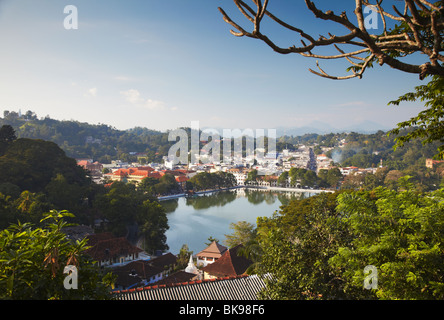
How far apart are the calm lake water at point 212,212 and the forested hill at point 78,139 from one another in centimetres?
2568

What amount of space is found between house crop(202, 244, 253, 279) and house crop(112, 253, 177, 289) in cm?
167

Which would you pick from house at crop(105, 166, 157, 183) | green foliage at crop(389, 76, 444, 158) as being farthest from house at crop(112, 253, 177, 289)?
house at crop(105, 166, 157, 183)

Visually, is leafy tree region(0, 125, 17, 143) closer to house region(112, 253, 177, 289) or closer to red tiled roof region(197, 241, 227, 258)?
house region(112, 253, 177, 289)

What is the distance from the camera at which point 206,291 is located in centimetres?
437

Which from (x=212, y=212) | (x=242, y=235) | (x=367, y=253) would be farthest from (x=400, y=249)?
(x=212, y=212)

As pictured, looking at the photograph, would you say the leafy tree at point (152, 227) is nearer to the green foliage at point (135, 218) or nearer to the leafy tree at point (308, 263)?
the green foliage at point (135, 218)

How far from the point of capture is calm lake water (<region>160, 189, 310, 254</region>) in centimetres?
1449

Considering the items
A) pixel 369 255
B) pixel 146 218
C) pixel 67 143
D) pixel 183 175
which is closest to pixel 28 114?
pixel 67 143

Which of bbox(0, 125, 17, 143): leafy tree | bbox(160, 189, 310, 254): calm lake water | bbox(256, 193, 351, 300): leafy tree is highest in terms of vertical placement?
bbox(0, 125, 17, 143): leafy tree

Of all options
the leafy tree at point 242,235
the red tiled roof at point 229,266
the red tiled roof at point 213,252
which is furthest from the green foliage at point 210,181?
the red tiled roof at point 229,266

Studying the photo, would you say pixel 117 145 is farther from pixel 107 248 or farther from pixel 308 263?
pixel 308 263

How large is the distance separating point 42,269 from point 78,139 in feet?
187

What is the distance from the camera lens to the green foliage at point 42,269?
1.62 meters
